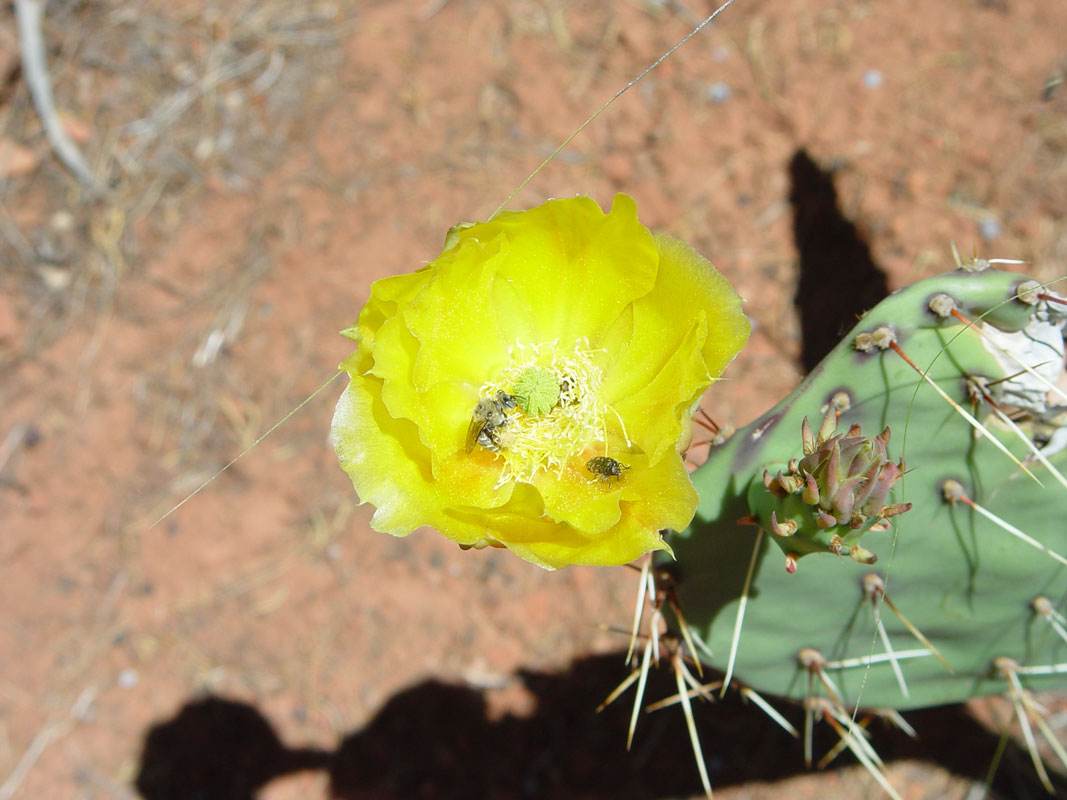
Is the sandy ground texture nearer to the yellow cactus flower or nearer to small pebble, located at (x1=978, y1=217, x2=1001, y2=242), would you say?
small pebble, located at (x1=978, y1=217, x2=1001, y2=242)

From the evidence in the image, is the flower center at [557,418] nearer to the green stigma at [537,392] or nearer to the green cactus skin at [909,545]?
the green stigma at [537,392]

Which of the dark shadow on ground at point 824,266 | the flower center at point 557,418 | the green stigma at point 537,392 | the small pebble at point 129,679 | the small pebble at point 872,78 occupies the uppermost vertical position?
the green stigma at point 537,392

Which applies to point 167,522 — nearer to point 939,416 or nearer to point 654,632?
point 654,632

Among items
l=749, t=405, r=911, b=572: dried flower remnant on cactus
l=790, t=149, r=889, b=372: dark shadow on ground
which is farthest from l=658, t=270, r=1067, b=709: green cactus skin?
l=790, t=149, r=889, b=372: dark shadow on ground

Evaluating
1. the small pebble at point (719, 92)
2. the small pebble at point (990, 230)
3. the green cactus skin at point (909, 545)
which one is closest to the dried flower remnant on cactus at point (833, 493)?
the green cactus skin at point (909, 545)

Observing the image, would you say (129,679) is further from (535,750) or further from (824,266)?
(824,266)

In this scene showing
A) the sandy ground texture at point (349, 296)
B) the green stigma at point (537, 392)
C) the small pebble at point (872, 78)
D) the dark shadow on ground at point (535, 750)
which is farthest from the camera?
the small pebble at point (872, 78)
